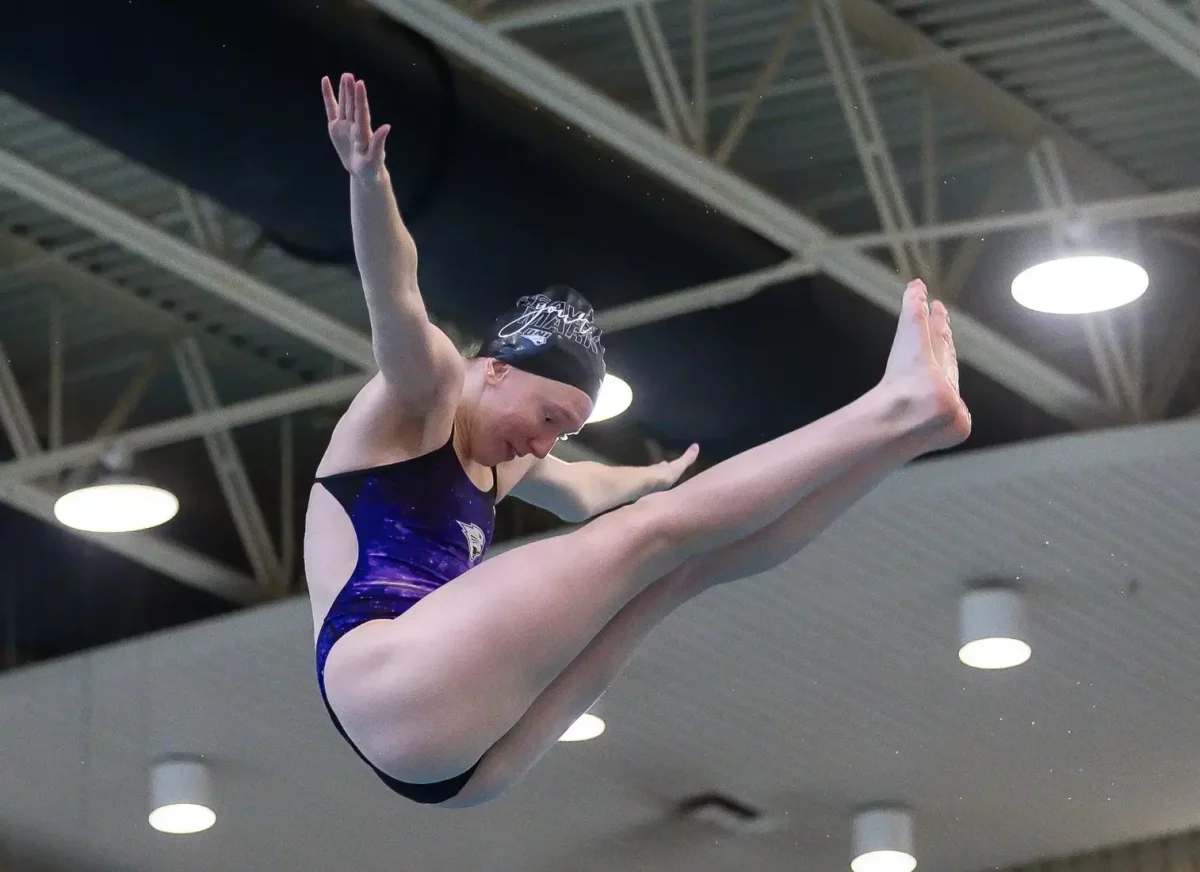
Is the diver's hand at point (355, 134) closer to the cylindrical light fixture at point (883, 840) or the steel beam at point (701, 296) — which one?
the steel beam at point (701, 296)

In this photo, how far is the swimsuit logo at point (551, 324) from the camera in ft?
14.3

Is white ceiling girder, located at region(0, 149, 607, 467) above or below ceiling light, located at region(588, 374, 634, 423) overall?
above

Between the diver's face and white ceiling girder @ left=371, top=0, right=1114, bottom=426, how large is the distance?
234cm

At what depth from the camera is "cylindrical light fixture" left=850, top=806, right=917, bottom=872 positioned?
10680mm

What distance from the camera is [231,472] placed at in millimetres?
8930

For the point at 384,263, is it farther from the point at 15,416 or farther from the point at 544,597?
the point at 15,416

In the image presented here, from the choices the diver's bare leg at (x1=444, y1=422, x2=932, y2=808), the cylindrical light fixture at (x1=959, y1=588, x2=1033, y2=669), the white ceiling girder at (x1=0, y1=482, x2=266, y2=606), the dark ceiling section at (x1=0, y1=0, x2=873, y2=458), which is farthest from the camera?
the white ceiling girder at (x1=0, y1=482, x2=266, y2=606)

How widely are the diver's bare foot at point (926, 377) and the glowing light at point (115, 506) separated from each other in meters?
4.10

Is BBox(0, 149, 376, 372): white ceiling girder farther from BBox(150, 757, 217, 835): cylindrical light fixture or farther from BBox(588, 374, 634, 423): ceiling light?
BBox(150, 757, 217, 835): cylindrical light fixture

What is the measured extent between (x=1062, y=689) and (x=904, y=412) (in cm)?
577

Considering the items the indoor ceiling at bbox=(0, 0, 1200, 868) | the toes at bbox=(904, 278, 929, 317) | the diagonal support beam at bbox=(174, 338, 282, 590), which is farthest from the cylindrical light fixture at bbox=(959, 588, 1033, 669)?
the toes at bbox=(904, 278, 929, 317)

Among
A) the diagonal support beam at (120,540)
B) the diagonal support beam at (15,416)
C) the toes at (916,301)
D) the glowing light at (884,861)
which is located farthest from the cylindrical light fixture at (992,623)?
the toes at (916,301)

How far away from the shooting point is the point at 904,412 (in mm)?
4094

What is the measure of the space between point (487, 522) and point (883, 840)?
6.64 metres
